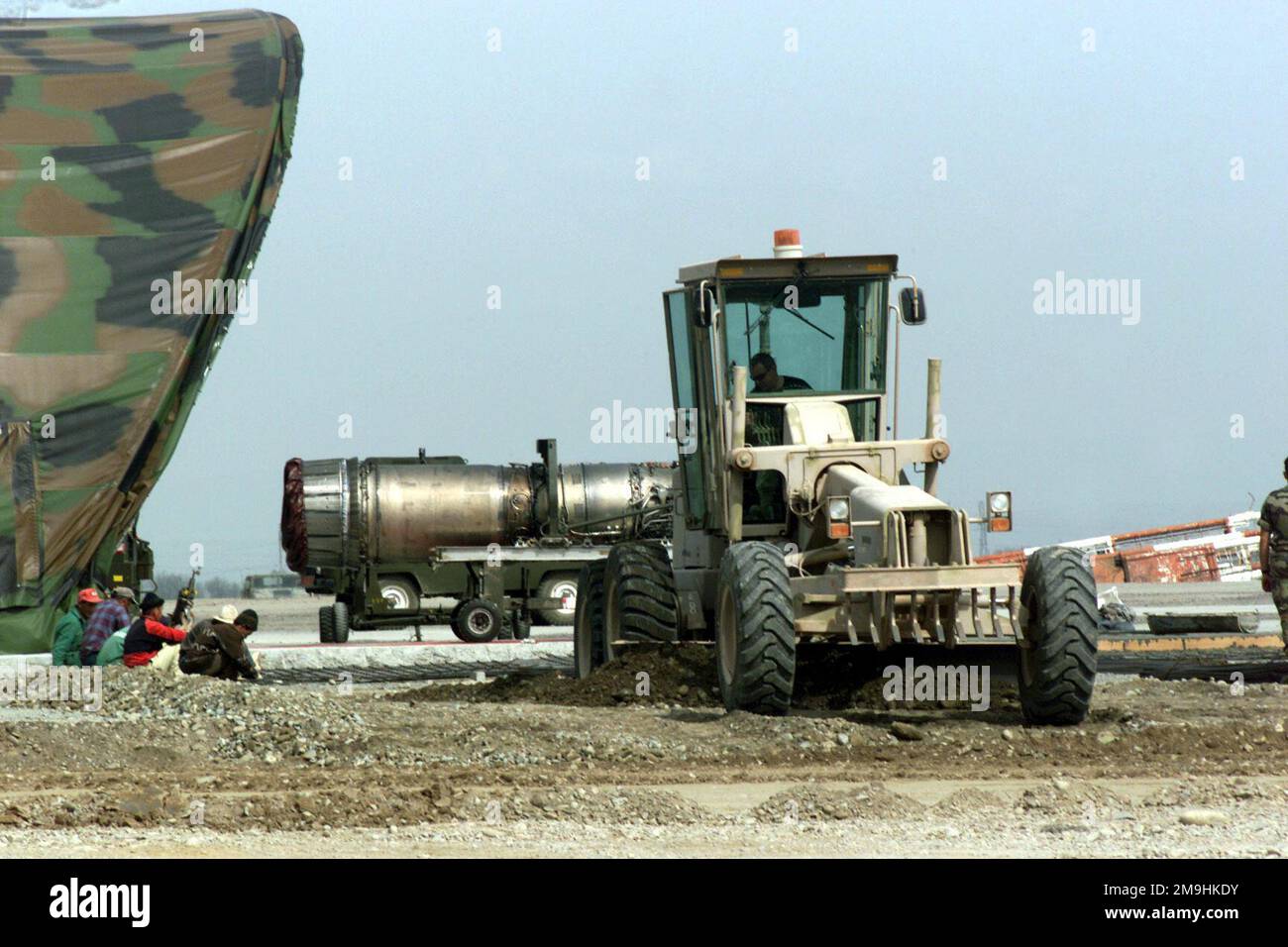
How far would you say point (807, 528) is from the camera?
1213 cm

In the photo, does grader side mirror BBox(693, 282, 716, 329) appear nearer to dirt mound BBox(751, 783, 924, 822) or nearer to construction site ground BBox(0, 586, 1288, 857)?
construction site ground BBox(0, 586, 1288, 857)

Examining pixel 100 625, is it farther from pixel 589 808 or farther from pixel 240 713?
pixel 589 808

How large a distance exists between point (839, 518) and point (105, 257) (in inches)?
467

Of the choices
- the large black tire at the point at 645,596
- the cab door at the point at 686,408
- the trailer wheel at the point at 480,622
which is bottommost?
the trailer wheel at the point at 480,622

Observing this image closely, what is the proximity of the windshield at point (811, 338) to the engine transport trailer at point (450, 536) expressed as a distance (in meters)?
13.0

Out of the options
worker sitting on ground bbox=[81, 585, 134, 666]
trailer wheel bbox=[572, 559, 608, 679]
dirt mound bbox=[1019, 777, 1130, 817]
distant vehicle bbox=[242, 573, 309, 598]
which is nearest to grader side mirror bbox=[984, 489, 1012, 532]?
dirt mound bbox=[1019, 777, 1130, 817]

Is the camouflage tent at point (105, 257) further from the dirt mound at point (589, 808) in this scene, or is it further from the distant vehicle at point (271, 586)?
the distant vehicle at point (271, 586)

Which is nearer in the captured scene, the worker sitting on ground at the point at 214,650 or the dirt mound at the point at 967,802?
the dirt mound at the point at 967,802

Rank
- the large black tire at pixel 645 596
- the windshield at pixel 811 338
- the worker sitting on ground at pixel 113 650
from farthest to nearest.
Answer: the worker sitting on ground at pixel 113 650 → the large black tire at pixel 645 596 → the windshield at pixel 811 338

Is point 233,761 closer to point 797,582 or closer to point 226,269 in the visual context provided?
point 797,582

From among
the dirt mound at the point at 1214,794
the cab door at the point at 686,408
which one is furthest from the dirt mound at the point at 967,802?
the cab door at the point at 686,408

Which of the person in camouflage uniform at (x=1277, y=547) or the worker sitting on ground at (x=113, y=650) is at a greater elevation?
the person in camouflage uniform at (x=1277, y=547)

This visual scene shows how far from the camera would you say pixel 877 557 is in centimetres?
1086

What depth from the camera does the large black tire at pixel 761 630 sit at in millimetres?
10781
